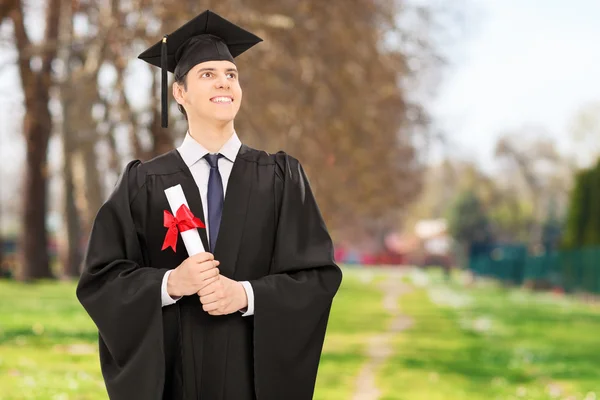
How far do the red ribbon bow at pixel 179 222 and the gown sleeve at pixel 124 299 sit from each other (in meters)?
0.14

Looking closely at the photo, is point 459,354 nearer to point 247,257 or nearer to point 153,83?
point 153,83

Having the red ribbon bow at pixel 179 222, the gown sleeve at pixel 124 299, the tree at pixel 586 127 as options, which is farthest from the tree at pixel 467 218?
the red ribbon bow at pixel 179 222

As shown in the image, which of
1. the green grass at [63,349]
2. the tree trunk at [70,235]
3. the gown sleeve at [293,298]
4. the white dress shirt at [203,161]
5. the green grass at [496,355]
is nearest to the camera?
the gown sleeve at [293,298]

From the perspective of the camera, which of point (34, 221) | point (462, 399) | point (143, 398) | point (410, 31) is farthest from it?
point (34, 221)

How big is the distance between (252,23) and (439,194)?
234 ft

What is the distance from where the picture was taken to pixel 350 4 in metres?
18.1

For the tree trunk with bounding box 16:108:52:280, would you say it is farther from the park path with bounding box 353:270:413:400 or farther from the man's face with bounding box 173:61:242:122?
the man's face with bounding box 173:61:242:122

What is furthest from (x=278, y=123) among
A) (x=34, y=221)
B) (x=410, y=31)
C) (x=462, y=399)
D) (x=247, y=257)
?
(x=247, y=257)

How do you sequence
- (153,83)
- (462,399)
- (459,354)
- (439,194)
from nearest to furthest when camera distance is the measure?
(462,399)
(459,354)
(153,83)
(439,194)

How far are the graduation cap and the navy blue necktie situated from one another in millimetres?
362

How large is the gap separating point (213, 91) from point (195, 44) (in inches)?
9.7

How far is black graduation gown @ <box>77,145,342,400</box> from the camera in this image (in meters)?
4.07

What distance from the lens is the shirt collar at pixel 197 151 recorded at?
13.9ft

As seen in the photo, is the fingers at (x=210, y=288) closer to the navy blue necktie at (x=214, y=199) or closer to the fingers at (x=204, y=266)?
the fingers at (x=204, y=266)
